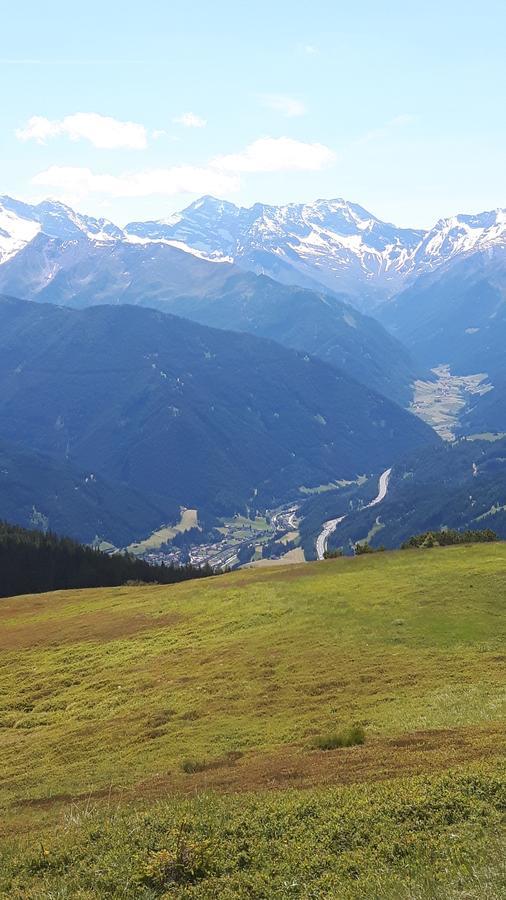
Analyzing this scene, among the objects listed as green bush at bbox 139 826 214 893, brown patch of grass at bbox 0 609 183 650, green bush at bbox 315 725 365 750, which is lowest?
green bush at bbox 315 725 365 750

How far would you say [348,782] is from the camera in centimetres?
2755

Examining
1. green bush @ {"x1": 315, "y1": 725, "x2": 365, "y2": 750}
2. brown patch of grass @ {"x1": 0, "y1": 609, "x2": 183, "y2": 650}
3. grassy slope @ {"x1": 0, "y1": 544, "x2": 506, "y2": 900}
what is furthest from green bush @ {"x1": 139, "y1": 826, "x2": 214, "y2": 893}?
brown patch of grass @ {"x1": 0, "y1": 609, "x2": 183, "y2": 650}

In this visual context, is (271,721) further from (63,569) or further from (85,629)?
(63,569)

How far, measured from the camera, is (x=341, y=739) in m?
34.9

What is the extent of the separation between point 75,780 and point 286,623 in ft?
89.1

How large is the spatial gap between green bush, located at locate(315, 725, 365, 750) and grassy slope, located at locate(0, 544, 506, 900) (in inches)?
30.2

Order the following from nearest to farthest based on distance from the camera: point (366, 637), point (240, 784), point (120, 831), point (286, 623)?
1. point (120, 831)
2. point (240, 784)
3. point (366, 637)
4. point (286, 623)

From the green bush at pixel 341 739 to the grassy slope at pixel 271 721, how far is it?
2.52ft

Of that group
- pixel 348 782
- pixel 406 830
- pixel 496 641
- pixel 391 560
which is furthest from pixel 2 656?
pixel 406 830

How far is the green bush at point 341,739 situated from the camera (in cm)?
3466

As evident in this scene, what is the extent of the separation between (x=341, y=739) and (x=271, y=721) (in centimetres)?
686

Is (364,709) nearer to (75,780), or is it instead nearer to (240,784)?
(240,784)

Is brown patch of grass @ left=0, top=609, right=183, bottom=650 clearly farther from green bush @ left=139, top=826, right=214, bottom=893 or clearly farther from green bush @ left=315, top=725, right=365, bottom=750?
green bush @ left=139, top=826, right=214, bottom=893

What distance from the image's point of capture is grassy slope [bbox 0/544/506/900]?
22391 mm
